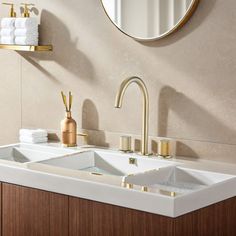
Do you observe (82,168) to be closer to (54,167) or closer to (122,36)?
(54,167)

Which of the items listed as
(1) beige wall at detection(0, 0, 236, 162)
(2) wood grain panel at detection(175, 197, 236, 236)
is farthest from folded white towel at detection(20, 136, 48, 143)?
(2) wood grain panel at detection(175, 197, 236, 236)

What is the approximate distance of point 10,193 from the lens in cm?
250

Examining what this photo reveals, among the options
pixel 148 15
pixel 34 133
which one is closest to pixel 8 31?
pixel 34 133

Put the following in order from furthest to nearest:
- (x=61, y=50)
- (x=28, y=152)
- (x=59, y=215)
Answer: (x=61, y=50)
(x=28, y=152)
(x=59, y=215)

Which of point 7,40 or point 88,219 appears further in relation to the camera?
point 7,40

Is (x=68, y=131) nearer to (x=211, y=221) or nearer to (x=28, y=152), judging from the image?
(x=28, y=152)

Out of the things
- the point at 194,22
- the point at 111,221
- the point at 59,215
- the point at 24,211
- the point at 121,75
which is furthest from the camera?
the point at 121,75

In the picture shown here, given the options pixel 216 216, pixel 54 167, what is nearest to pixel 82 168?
pixel 54 167

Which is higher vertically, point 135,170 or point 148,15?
point 148,15

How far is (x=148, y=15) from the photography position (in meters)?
2.74

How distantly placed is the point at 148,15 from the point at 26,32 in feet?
2.29

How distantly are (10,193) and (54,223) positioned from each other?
0.27 meters

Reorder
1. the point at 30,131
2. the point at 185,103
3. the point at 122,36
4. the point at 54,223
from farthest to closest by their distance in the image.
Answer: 1. the point at 30,131
2. the point at 122,36
3. the point at 185,103
4. the point at 54,223

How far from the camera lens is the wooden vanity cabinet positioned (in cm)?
206
